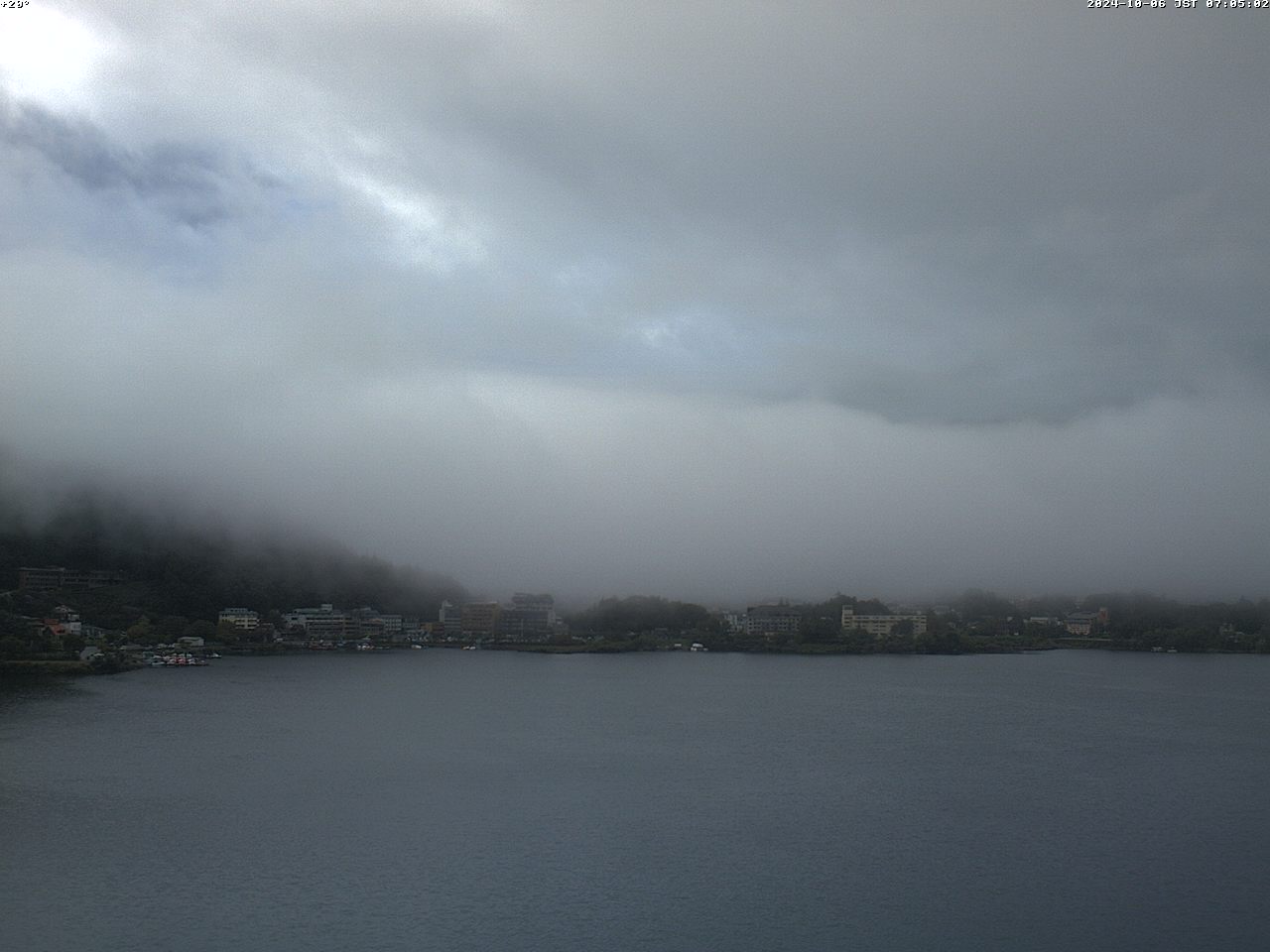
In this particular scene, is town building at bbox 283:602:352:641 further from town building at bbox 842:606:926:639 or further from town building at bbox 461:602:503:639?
town building at bbox 842:606:926:639

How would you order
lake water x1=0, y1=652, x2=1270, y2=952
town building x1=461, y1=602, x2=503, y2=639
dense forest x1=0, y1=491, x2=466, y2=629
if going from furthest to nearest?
town building x1=461, y1=602, x2=503, y2=639
dense forest x1=0, y1=491, x2=466, y2=629
lake water x1=0, y1=652, x2=1270, y2=952

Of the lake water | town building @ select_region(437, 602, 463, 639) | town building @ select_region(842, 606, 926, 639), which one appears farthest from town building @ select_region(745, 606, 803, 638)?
the lake water

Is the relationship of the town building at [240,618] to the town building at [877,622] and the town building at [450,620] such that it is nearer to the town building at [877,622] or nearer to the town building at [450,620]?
the town building at [450,620]

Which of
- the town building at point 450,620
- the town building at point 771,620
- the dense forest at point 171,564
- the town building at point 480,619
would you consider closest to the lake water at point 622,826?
the dense forest at point 171,564

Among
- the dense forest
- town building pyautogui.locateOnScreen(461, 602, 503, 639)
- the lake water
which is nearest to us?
the lake water

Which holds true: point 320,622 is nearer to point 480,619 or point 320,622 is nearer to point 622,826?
point 480,619

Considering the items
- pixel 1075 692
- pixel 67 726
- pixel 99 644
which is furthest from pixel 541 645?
pixel 67 726

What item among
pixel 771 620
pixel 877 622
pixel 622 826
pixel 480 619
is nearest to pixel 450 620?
pixel 480 619
